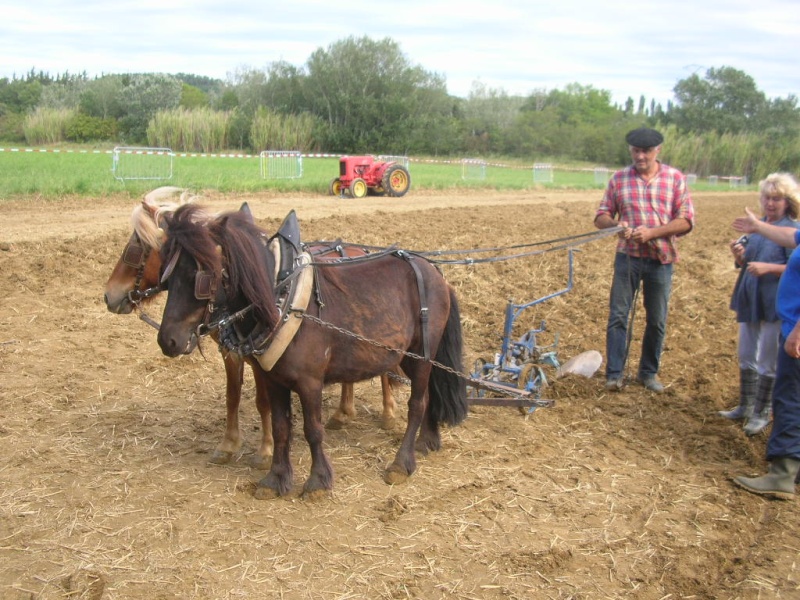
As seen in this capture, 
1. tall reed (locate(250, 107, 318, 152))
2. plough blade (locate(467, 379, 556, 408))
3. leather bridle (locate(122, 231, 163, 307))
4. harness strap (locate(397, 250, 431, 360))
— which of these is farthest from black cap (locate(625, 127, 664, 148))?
tall reed (locate(250, 107, 318, 152))

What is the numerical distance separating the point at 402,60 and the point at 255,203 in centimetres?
3919

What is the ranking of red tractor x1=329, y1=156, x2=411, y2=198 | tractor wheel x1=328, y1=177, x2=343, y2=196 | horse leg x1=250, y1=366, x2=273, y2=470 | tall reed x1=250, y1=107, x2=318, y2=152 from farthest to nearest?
tall reed x1=250, y1=107, x2=318, y2=152, tractor wheel x1=328, y1=177, x2=343, y2=196, red tractor x1=329, y1=156, x2=411, y2=198, horse leg x1=250, y1=366, x2=273, y2=470

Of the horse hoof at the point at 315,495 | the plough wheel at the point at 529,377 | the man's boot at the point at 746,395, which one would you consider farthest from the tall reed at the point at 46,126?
the man's boot at the point at 746,395

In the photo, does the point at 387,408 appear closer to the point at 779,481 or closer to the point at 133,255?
the point at 133,255

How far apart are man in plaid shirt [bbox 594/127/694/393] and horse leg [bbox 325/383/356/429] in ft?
7.82

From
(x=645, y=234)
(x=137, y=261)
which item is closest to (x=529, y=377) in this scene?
(x=645, y=234)

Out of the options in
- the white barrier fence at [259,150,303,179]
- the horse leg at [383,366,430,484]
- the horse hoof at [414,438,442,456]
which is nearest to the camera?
the horse leg at [383,366,430,484]

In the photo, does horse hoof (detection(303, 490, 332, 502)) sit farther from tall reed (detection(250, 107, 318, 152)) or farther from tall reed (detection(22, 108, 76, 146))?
tall reed (detection(22, 108, 76, 146))

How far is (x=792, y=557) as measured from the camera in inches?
157

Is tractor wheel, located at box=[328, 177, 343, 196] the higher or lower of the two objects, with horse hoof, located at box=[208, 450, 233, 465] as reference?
higher

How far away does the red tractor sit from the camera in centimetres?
2153

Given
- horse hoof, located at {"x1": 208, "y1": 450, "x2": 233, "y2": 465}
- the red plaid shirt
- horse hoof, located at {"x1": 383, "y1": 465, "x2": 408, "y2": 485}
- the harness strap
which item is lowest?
horse hoof, located at {"x1": 208, "y1": 450, "x2": 233, "y2": 465}

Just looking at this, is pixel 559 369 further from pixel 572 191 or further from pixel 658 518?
pixel 572 191

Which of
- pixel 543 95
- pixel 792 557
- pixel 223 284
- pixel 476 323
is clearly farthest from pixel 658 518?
pixel 543 95
